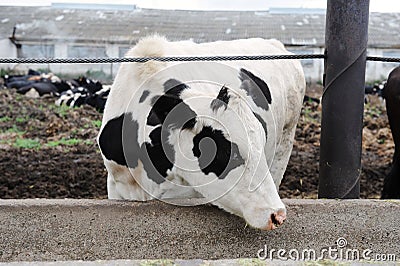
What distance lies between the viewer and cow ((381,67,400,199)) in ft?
16.1

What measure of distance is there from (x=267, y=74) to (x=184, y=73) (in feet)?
3.78

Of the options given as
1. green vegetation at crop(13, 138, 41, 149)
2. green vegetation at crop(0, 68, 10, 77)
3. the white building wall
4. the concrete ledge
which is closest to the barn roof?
the white building wall

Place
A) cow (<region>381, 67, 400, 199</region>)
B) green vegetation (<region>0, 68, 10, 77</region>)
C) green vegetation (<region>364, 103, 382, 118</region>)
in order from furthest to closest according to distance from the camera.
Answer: green vegetation (<region>0, 68, 10, 77</region>) → green vegetation (<region>364, 103, 382, 118</region>) → cow (<region>381, 67, 400, 199</region>)

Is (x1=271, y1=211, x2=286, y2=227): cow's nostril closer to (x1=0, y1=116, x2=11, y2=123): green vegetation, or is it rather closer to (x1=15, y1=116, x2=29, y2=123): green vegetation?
(x1=15, y1=116, x2=29, y2=123): green vegetation

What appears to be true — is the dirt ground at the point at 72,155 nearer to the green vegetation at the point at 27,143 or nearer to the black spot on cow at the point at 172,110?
the green vegetation at the point at 27,143

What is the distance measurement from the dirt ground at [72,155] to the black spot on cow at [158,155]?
2445 mm

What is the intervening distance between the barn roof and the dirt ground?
42.5ft

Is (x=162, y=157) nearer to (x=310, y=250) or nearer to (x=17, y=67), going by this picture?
(x=310, y=250)

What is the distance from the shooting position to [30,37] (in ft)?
80.8

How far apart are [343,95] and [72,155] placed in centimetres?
455

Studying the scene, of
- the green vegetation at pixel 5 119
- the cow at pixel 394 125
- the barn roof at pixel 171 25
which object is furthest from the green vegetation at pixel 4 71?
the cow at pixel 394 125

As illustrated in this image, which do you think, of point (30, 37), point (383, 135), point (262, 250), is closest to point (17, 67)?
point (30, 37)

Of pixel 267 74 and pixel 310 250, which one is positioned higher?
pixel 267 74

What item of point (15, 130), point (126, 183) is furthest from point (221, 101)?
point (15, 130)
